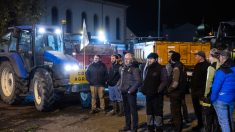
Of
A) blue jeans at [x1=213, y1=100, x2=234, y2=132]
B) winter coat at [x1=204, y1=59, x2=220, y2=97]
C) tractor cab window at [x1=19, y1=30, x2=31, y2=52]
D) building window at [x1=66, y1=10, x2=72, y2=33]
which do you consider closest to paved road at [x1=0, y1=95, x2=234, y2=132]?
tractor cab window at [x1=19, y1=30, x2=31, y2=52]

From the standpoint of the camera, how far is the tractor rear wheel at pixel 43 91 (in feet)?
42.8

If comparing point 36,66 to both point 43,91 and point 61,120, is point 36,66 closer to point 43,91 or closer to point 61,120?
point 43,91

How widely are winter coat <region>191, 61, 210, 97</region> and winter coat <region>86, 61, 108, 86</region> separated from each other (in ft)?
11.4

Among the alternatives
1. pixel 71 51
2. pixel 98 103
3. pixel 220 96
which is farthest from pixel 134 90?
pixel 71 51

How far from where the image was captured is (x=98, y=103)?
47.2 feet

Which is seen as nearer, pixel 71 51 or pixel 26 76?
pixel 26 76

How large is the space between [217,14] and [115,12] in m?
12.3

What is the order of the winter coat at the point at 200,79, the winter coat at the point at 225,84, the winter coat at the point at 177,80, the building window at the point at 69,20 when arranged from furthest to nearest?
the building window at the point at 69,20 → the winter coat at the point at 200,79 → the winter coat at the point at 177,80 → the winter coat at the point at 225,84

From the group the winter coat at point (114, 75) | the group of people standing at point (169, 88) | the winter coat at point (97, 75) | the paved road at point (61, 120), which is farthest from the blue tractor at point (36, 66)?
the group of people standing at point (169, 88)

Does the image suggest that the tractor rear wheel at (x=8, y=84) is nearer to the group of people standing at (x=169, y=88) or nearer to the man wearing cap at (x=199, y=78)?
the group of people standing at (x=169, y=88)

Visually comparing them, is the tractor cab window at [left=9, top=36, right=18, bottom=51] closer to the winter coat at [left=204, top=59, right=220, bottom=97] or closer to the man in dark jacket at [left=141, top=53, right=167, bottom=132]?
the man in dark jacket at [left=141, top=53, right=167, bottom=132]

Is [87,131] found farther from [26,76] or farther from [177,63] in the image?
[26,76]

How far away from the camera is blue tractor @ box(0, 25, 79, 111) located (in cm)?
1334

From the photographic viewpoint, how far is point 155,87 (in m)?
9.34
